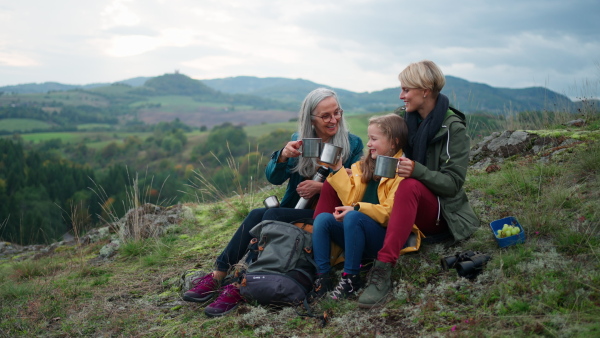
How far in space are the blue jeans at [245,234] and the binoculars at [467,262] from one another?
51.8 inches

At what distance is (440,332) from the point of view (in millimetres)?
2676

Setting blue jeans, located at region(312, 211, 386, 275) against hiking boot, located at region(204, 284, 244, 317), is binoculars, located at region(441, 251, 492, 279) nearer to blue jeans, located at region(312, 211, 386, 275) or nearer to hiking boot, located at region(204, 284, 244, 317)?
blue jeans, located at region(312, 211, 386, 275)

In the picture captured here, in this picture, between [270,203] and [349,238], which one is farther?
[270,203]

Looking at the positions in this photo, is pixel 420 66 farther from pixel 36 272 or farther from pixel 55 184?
pixel 55 184

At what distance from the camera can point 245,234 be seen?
4082 mm

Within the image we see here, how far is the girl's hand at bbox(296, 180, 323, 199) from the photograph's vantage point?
4.09 m

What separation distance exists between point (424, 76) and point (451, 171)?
77 centimetres

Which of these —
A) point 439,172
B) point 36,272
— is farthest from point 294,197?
point 36,272

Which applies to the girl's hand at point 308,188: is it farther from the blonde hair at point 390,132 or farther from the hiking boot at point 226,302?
the hiking boot at point 226,302

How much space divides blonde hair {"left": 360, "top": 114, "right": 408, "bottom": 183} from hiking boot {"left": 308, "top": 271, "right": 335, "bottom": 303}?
86cm

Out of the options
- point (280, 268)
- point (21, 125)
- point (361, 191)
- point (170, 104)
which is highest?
point (170, 104)

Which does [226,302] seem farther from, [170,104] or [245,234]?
[170,104]

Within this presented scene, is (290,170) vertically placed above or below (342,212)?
above

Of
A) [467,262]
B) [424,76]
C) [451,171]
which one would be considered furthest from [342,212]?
[424,76]
